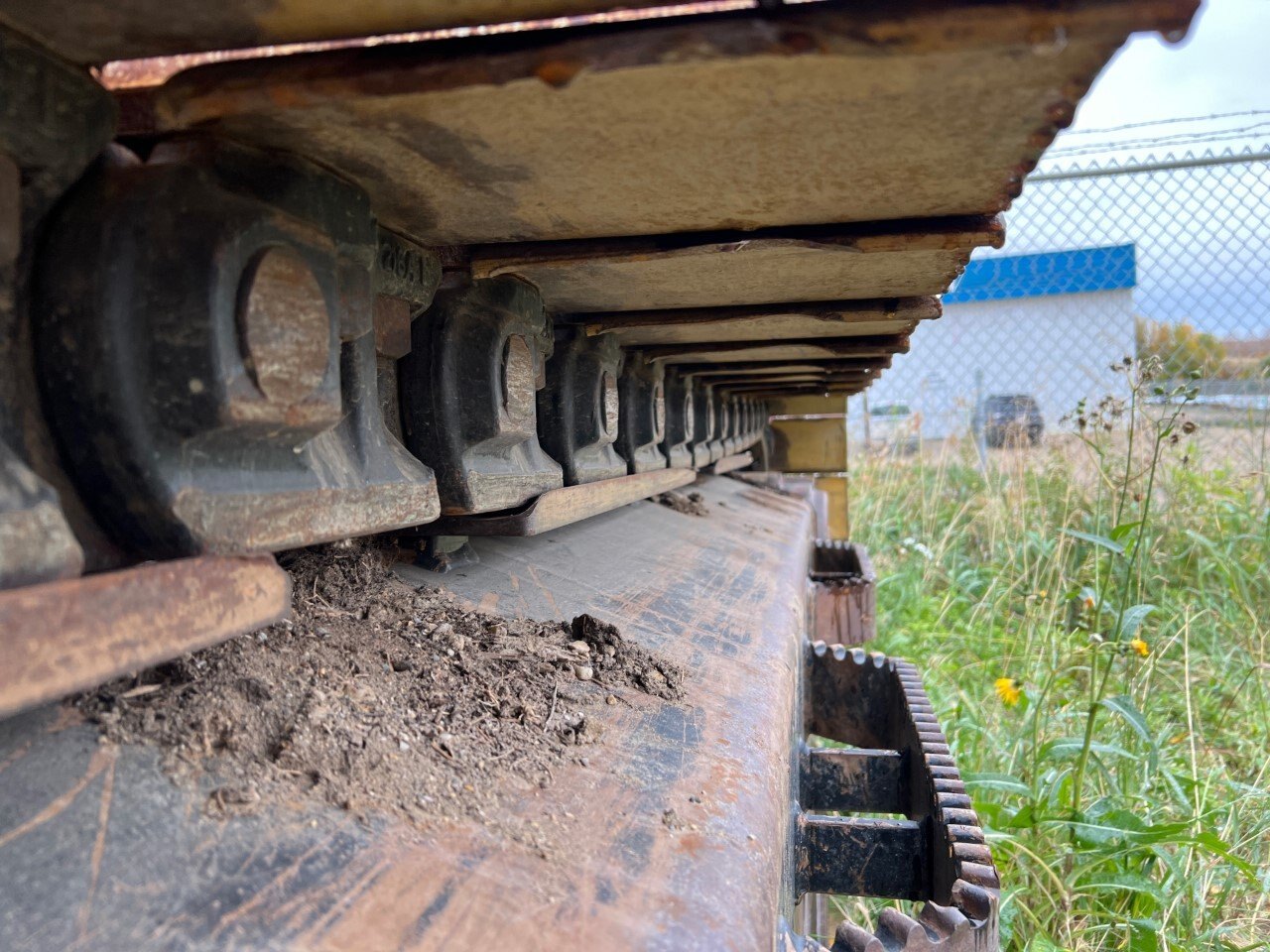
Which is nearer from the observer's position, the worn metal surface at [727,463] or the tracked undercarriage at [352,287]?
the tracked undercarriage at [352,287]

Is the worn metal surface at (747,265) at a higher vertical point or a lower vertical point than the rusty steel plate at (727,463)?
higher

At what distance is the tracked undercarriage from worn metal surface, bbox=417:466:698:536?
182mm

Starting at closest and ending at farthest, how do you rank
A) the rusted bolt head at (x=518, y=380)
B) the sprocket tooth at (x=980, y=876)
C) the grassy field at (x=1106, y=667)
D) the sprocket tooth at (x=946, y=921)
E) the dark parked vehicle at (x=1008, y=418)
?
the sprocket tooth at (x=946, y=921)
the sprocket tooth at (x=980, y=876)
the rusted bolt head at (x=518, y=380)
the grassy field at (x=1106, y=667)
the dark parked vehicle at (x=1008, y=418)

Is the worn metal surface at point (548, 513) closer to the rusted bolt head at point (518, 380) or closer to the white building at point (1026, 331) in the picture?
the rusted bolt head at point (518, 380)

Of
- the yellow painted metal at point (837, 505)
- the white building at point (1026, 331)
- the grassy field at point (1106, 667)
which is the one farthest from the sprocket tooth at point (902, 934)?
the white building at point (1026, 331)

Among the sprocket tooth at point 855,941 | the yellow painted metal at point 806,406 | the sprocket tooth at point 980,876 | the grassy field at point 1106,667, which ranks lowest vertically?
the grassy field at point 1106,667

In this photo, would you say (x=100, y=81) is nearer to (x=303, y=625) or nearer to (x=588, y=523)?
(x=303, y=625)

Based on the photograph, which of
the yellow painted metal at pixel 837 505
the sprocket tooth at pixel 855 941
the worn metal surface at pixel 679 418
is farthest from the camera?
the yellow painted metal at pixel 837 505

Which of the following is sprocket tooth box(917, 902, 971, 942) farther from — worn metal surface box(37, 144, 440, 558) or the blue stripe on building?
the blue stripe on building

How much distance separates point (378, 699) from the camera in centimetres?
97

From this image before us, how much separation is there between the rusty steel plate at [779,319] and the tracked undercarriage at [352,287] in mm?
631

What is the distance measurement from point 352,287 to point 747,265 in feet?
2.20

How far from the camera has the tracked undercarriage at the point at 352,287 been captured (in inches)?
25.9

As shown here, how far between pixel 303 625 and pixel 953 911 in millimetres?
829
